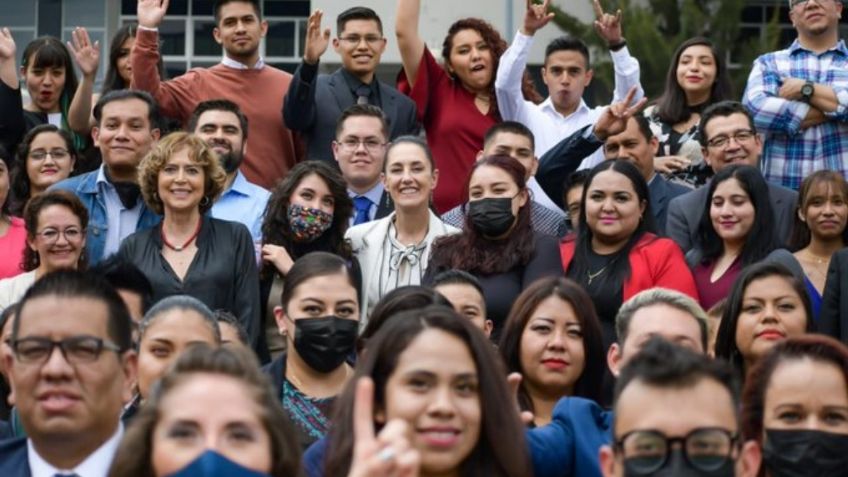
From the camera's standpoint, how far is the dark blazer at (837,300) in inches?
377

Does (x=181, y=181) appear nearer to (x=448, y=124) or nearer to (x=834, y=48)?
(x=448, y=124)

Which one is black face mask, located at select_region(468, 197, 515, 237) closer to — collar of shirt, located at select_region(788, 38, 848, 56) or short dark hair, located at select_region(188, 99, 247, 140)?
short dark hair, located at select_region(188, 99, 247, 140)

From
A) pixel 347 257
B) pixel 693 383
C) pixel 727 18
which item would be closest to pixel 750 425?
pixel 693 383

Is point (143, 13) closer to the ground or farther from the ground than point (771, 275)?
farther from the ground

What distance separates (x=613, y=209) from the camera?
31.5 feet

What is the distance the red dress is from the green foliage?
13859 mm

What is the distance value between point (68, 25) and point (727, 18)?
415 inches

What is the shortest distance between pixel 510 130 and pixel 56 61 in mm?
3347

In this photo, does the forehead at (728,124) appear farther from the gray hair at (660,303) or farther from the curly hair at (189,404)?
the curly hair at (189,404)

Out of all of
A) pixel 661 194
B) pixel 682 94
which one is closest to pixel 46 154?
pixel 661 194

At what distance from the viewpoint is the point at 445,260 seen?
9672 mm

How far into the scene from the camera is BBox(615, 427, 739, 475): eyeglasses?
508 cm

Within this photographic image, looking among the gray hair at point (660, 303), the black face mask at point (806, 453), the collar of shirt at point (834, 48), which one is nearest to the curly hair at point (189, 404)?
the black face mask at point (806, 453)

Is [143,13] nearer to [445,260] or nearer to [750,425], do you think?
[445,260]
